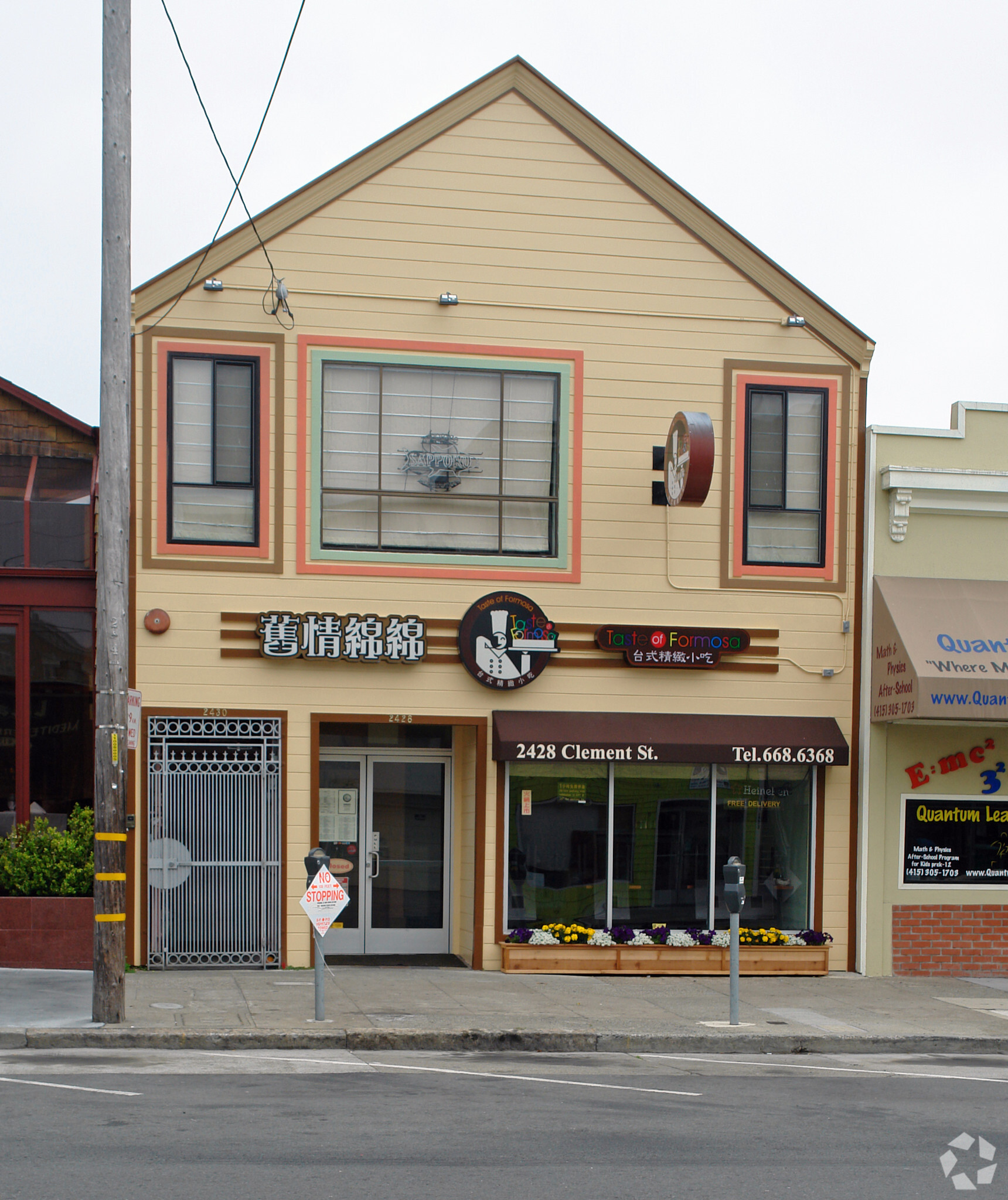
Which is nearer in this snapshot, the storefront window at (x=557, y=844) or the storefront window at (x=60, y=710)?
the storefront window at (x=60, y=710)

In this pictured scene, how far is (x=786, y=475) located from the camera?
14.8m

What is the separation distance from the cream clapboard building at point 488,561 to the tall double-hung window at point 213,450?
3cm

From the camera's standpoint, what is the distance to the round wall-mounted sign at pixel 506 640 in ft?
45.7

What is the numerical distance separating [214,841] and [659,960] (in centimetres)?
481

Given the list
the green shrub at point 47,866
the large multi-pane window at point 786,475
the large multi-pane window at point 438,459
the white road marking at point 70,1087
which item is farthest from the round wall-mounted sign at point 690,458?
the white road marking at point 70,1087

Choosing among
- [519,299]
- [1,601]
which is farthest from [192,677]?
[519,299]

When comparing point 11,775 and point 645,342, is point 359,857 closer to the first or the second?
point 11,775

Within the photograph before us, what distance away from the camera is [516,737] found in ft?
45.1

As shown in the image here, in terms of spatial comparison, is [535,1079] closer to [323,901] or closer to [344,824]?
[323,901]

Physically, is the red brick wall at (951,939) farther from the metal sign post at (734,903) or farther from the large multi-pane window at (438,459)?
the large multi-pane window at (438,459)

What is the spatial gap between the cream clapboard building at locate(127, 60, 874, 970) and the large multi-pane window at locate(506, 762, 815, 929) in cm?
3

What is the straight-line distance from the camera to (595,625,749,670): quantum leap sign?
1412cm

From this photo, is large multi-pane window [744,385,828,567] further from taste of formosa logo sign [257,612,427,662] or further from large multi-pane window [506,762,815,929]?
taste of formosa logo sign [257,612,427,662]

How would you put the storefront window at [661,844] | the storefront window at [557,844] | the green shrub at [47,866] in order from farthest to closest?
the storefront window at [661,844] → the storefront window at [557,844] → the green shrub at [47,866]
